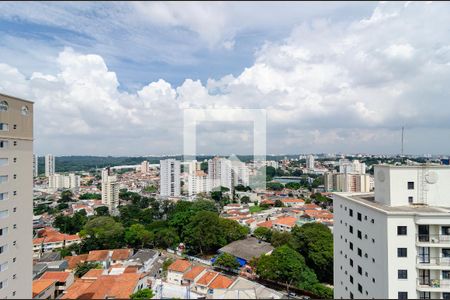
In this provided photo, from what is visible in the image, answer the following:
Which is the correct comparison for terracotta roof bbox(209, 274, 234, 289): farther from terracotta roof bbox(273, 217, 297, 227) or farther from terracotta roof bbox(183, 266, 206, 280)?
terracotta roof bbox(273, 217, 297, 227)

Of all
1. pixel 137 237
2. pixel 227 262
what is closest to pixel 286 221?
pixel 227 262

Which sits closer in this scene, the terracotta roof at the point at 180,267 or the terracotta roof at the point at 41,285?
the terracotta roof at the point at 41,285

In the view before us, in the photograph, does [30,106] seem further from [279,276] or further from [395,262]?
[279,276]

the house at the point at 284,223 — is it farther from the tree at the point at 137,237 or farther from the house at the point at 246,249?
the tree at the point at 137,237

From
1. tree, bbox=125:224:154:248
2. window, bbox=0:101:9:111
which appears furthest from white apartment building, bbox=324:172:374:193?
window, bbox=0:101:9:111

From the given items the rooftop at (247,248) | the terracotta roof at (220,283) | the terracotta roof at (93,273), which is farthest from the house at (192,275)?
the terracotta roof at (93,273)

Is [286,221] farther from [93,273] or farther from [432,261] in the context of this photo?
[432,261]

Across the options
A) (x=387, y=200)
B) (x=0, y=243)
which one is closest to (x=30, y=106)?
(x=0, y=243)
